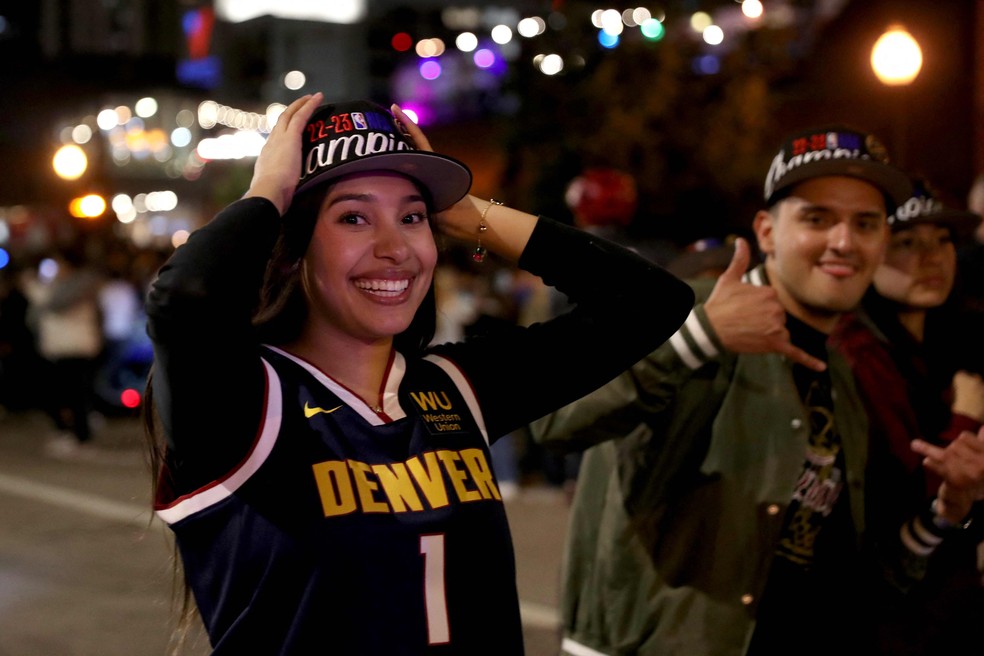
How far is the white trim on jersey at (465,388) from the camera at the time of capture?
2.50 m

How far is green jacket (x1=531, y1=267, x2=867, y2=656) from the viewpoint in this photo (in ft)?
9.80

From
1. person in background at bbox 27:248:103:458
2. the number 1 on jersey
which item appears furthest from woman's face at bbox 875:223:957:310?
person in background at bbox 27:248:103:458

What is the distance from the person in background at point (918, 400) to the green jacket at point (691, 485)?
276 millimetres

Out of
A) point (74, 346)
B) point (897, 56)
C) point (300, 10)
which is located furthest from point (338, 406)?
point (300, 10)

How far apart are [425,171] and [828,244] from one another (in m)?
1.34

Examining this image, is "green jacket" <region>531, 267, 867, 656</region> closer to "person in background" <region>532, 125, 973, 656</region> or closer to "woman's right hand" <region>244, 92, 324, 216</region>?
"person in background" <region>532, 125, 973, 656</region>

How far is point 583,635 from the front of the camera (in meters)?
3.30

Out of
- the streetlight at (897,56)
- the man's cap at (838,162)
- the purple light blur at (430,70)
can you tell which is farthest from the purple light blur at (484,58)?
the man's cap at (838,162)

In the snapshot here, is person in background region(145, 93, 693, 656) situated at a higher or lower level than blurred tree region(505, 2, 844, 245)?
lower

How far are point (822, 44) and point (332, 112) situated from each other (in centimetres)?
2501

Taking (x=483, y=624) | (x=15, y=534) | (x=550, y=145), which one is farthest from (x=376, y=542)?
(x=550, y=145)

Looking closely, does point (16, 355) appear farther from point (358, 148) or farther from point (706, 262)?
point (358, 148)

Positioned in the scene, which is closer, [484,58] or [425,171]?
[425,171]

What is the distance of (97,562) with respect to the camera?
26.7 ft
